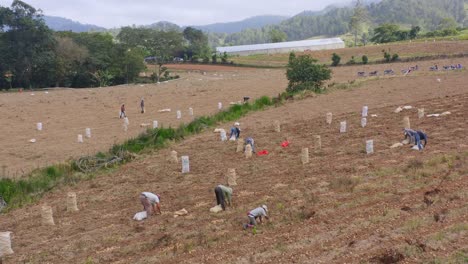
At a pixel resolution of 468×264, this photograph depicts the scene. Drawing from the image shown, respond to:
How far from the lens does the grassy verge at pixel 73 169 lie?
1504 centimetres

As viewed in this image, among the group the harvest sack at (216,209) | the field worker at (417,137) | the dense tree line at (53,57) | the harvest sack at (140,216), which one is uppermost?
the dense tree line at (53,57)

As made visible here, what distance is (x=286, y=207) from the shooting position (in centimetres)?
1157

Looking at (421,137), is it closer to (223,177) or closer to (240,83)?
(223,177)

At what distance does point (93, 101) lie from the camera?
4012 cm

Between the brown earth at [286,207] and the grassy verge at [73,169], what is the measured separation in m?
0.56

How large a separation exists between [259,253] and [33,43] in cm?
5441

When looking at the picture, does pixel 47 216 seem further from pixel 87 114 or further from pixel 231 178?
pixel 87 114

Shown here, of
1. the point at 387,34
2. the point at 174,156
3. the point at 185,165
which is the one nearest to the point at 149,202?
the point at 185,165

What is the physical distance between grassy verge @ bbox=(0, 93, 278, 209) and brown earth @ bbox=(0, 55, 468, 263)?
56 centimetres

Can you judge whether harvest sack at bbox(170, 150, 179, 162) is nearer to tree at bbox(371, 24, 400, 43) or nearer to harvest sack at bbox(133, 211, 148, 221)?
harvest sack at bbox(133, 211, 148, 221)

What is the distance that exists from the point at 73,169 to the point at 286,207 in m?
9.42

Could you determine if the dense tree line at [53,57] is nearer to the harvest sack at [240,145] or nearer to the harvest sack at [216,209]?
the harvest sack at [240,145]

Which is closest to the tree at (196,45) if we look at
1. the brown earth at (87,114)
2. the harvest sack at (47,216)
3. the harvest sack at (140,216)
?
the brown earth at (87,114)

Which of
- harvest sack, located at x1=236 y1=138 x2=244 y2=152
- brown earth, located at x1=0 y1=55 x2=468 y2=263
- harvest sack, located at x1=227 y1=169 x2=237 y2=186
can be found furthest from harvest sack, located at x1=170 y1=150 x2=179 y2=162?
harvest sack, located at x1=227 y1=169 x2=237 y2=186
